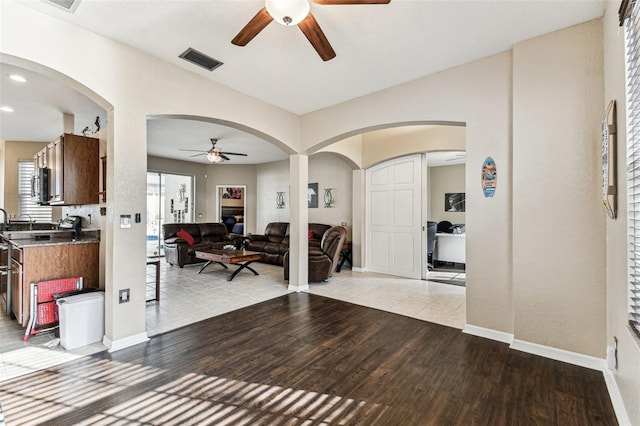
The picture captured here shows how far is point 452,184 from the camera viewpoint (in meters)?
8.64

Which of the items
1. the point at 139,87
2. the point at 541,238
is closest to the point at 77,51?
the point at 139,87

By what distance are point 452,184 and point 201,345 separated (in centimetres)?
818

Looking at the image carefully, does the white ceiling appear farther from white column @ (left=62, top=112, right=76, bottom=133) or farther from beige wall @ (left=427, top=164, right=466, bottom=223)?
beige wall @ (left=427, top=164, right=466, bottom=223)

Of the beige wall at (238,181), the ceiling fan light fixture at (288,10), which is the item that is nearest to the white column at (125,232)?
the ceiling fan light fixture at (288,10)

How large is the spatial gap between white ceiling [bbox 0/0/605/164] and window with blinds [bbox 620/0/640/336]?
2.78 ft

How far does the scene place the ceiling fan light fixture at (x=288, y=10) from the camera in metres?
1.80

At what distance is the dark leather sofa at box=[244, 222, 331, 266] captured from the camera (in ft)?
22.5

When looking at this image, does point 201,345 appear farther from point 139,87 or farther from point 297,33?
point 297,33

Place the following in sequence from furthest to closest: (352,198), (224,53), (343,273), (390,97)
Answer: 1. (352,198)
2. (343,273)
3. (390,97)
4. (224,53)

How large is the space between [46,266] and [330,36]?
376cm

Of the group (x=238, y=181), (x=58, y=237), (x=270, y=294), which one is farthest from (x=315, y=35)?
(x=238, y=181)

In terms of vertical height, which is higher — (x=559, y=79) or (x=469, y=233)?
(x=559, y=79)

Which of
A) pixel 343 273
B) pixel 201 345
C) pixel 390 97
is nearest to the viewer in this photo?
pixel 201 345

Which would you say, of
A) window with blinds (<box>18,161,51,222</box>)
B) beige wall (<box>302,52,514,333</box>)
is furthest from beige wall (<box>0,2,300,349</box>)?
window with blinds (<box>18,161,51,222</box>)
